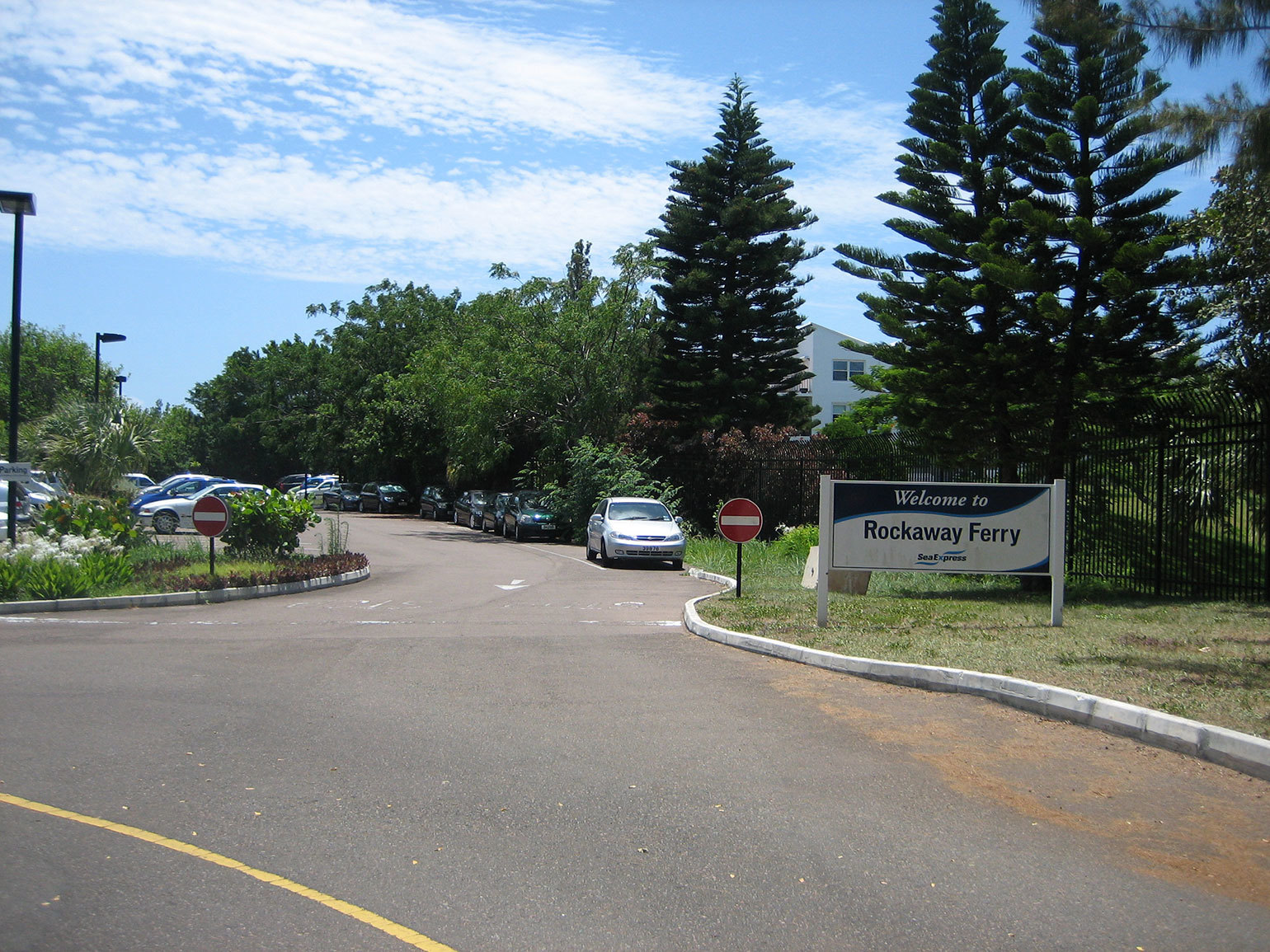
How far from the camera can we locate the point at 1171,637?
1048cm

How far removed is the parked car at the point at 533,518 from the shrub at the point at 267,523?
14.0 meters

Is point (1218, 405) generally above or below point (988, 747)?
above

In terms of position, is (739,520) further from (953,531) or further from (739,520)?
(953,531)

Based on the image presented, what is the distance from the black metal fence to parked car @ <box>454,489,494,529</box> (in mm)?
24417

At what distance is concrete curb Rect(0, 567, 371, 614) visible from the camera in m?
14.1

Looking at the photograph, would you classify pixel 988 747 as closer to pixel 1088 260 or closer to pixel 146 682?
pixel 146 682

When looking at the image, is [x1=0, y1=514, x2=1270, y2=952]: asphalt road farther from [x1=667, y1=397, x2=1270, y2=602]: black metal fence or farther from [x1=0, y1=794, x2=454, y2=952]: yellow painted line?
[x1=667, y1=397, x2=1270, y2=602]: black metal fence

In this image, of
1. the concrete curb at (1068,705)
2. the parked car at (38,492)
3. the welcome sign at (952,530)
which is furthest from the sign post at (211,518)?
the welcome sign at (952,530)

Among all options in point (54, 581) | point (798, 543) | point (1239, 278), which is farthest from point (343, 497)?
point (1239, 278)

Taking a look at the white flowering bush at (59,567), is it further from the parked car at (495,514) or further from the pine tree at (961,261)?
the parked car at (495,514)

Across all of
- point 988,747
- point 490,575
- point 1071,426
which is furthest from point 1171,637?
point 490,575

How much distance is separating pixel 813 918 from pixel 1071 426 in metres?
14.3

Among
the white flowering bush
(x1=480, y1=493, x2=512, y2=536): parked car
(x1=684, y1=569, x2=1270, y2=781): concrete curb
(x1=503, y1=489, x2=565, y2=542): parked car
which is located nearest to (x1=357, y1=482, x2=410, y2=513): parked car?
(x1=480, y1=493, x2=512, y2=536): parked car

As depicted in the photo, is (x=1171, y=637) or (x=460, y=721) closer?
(x=460, y=721)
